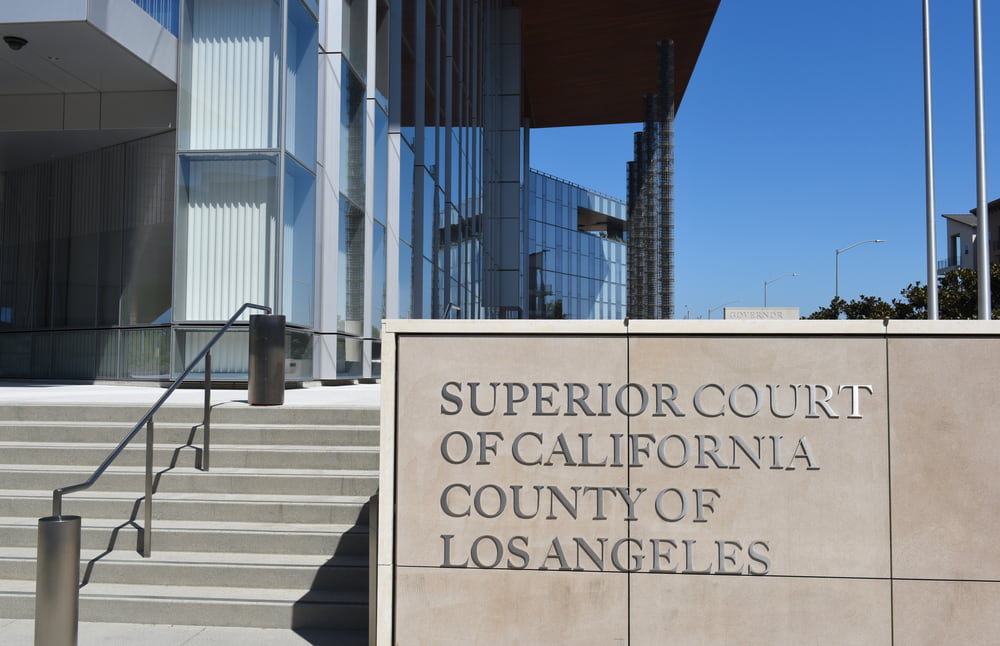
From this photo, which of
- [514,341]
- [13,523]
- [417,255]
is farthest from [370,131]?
[514,341]

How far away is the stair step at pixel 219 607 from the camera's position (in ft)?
19.9

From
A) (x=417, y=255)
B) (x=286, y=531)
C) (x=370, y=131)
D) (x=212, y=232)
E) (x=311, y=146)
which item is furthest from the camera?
(x=417, y=255)

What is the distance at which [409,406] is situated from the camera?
17.1ft

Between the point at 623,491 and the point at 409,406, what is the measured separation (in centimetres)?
135

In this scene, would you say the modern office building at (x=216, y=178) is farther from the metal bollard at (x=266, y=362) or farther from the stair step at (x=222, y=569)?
the stair step at (x=222, y=569)

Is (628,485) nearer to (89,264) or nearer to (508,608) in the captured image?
(508,608)

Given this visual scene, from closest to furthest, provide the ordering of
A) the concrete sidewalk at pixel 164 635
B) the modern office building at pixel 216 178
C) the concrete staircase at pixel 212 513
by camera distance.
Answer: the concrete sidewalk at pixel 164 635
the concrete staircase at pixel 212 513
the modern office building at pixel 216 178

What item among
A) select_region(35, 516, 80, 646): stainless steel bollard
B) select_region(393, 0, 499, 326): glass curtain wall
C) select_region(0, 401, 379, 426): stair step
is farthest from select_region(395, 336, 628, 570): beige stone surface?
select_region(393, 0, 499, 326): glass curtain wall

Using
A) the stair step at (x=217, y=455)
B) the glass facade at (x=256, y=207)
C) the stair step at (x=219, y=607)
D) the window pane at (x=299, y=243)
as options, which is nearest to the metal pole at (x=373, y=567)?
the stair step at (x=219, y=607)

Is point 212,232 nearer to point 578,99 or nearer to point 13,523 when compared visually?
point 13,523

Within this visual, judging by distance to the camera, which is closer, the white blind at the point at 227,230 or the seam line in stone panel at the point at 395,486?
the seam line in stone panel at the point at 395,486

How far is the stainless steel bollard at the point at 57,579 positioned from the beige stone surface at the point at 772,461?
3.06 m

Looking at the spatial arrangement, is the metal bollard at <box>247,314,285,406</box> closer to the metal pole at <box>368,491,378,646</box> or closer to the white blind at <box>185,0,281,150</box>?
the metal pole at <box>368,491,378,646</box>

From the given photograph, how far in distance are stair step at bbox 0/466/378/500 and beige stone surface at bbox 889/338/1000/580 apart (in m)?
4.15
